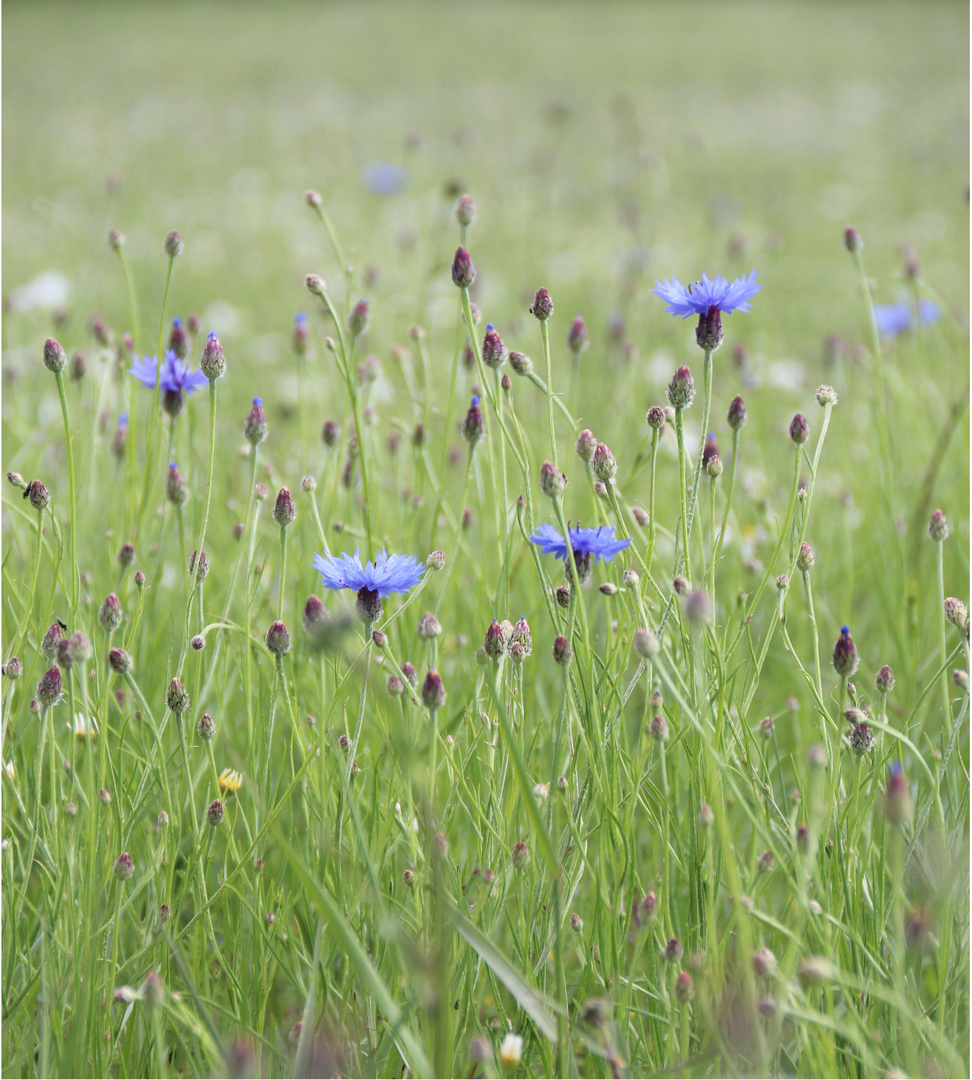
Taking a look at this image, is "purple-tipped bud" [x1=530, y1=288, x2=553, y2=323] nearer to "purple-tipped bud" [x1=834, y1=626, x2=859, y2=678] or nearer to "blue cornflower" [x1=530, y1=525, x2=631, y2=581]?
"blue cornflower" [x1=530, y1=525, x2=631, y2=581]

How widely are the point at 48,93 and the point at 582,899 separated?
8671 mm

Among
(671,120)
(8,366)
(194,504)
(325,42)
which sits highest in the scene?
(325,42)

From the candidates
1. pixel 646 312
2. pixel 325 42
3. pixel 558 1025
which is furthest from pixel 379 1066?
pixel 325 42

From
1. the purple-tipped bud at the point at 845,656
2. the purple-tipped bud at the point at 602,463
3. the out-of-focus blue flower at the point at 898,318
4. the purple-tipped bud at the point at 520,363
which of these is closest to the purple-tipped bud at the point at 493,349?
the purple-tipped bud at the point at 520,363

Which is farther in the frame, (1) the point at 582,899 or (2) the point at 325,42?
(2) the point at 325,42

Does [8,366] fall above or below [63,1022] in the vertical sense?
above

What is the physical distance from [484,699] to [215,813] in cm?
27

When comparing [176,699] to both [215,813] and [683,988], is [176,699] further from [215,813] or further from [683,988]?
[683,988]

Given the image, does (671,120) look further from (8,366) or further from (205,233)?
(8,366)

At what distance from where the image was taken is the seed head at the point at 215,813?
737mm

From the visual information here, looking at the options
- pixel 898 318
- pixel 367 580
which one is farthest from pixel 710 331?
pixel 898 318

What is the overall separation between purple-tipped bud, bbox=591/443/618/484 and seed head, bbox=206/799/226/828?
404mm

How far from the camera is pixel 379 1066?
27.5 inches

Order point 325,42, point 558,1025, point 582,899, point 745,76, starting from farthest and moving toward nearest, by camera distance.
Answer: point 325,42
point 745,76
point 582,899
point 558,1025
